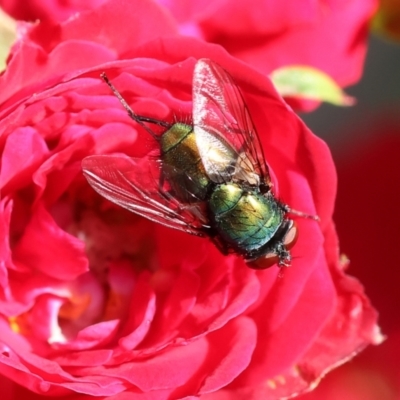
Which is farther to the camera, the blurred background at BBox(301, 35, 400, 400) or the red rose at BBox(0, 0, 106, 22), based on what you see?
the blurred background at BBox(301, 35, 400, 400)

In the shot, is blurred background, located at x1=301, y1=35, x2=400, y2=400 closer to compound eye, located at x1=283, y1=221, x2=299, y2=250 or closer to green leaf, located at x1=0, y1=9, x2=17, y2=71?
compound eye, located at x1=283, y1=221, x2=299, y2=250

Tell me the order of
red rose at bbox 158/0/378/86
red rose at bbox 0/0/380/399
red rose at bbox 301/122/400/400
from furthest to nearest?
red rose at bbox 301/122/400/400, red rose at bbox 158/0/378/86, red rose at bbox 0/0/380/399

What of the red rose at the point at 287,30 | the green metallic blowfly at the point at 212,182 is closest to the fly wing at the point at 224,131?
the green metallic blowfly at the point at 212,182

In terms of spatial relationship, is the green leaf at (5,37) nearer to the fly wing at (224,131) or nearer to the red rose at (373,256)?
the fly wing at (224,131)

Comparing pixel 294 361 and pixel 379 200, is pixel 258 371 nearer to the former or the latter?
pixel 294 361

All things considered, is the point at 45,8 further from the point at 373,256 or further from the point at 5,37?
the point at 373,256

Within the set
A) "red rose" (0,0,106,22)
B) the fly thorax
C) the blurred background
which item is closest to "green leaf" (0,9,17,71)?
"red rose" (0,0,106,22)
